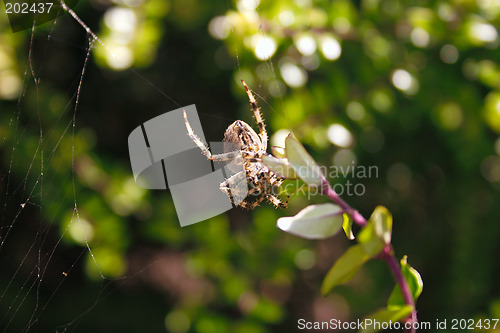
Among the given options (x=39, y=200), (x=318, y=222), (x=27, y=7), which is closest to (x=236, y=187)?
(x=39, y=200)

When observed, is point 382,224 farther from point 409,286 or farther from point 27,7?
point 27,7

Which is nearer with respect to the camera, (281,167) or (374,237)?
(374,237)

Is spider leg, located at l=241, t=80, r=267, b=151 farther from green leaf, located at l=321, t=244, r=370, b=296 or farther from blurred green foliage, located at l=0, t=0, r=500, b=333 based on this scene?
green leaf, located at l=321, t=244, r=370, b=296

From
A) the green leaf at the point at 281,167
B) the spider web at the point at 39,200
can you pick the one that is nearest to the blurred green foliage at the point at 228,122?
the spider web at the point at 39,200

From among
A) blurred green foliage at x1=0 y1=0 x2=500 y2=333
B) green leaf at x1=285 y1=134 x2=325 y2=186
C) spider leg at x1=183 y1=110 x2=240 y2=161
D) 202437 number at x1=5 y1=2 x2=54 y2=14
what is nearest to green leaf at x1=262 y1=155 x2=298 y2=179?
green leaf at x1=285 y1=134 x2=325 y2=186

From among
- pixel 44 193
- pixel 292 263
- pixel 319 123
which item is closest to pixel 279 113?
pixel 319 123

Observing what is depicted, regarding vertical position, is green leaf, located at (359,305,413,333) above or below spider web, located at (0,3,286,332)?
above
